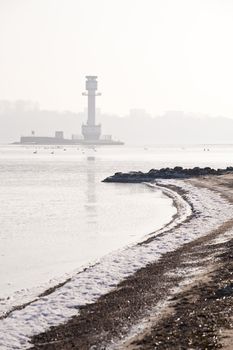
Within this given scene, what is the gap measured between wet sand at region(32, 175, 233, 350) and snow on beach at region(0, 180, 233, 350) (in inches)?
18.1

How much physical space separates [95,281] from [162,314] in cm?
490

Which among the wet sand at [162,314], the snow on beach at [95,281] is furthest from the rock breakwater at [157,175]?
the wet sand at [162,314]

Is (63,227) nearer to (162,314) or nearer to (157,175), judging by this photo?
(162,314)

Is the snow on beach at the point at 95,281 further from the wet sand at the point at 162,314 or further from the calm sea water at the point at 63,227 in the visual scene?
the calm sea water at the point at 63,227

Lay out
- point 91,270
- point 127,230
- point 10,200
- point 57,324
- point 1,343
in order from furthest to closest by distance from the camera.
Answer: point 10,200
point 127,230
point 91,270
point 57,324
point 1,343

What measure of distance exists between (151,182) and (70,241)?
4747 cm

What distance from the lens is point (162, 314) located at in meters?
14.5

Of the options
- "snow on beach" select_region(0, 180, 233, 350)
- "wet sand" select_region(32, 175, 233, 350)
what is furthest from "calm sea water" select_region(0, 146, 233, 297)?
"wet sand" select_region(32, 175, 233, 350)

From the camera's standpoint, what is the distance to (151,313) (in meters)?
14.8

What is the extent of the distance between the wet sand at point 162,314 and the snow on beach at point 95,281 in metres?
0.46

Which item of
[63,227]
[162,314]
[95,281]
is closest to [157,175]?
[63,227]

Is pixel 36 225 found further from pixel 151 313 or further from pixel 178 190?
pixel 178 190

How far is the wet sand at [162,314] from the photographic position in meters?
12.4

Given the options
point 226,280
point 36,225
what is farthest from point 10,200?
point 226,280
